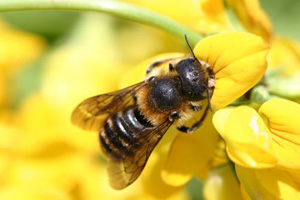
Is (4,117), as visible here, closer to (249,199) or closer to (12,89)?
(12,89)

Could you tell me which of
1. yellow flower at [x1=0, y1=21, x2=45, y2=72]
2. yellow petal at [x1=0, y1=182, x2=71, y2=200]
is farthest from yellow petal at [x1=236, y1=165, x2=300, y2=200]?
yellow flower at [x1=0, y1=21, x2=45, y2=72]

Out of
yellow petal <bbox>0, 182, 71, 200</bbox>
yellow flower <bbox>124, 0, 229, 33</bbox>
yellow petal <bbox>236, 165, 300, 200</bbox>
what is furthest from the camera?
yellow petal <bbox>0, 182, 71, 200</bbox>

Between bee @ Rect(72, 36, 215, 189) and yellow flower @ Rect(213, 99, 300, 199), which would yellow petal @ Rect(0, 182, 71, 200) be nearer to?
bee @ Rect(72, 36, 215, 189)

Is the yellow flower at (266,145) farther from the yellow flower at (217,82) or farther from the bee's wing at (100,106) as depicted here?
the bee's wing at (100,106)

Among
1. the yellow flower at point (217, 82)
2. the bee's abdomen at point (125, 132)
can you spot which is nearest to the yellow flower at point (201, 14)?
the yellow flower at point (217, 82)

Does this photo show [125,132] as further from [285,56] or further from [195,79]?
[285,56]

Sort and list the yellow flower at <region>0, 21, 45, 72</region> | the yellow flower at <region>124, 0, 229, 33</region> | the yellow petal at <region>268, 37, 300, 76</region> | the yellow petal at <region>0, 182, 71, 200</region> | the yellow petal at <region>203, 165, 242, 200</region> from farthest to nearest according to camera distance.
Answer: the yellow flower at <region>0, 21, 45, 72</region>, the yellow petal at <region>0, 182, 71, 200</region>, the yellow petal at <region>268, 37, 300, 76</region>, the yellow flower at <region>124, 0, 229, 33</region>, the yellow petal at <region>203, 165, 242, 200</region>

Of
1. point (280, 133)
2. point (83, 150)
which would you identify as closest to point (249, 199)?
point (280, 133)
